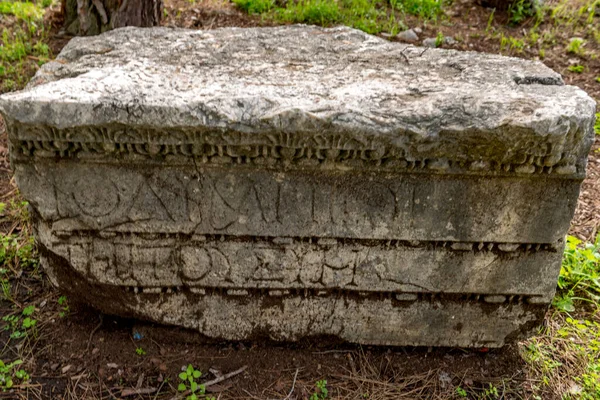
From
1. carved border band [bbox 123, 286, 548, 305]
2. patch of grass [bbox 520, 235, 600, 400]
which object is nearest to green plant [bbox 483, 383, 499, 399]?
patch of grass [bbox 520, 235, 600, 400]

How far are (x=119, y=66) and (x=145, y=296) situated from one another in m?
1.02

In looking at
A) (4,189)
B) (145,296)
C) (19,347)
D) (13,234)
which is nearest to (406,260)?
(145,296)

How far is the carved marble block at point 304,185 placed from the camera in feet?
6.32

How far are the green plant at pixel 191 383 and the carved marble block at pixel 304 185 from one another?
0.68 ft

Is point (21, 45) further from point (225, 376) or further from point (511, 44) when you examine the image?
point (511, 44)

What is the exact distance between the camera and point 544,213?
7.00 ft

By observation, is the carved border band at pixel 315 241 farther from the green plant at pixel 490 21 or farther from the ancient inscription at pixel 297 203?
the green plant at pixel 490 21

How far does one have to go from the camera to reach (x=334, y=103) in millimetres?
1957

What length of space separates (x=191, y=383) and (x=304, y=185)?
103cm

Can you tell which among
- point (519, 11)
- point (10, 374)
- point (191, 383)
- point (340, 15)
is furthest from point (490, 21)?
point (10, 374)

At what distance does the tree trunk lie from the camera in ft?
13.9

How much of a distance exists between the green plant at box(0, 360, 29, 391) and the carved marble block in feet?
1.32

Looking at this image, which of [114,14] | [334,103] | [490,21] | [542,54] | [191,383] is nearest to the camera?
[334,103]

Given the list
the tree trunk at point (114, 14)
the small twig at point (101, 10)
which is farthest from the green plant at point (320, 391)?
the small twig at point (101, 10)
